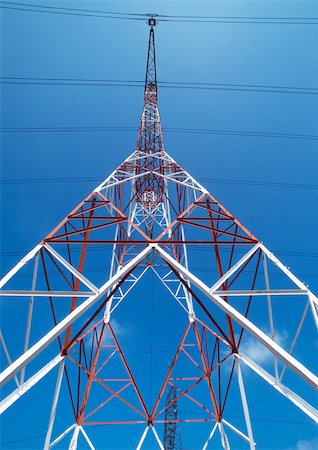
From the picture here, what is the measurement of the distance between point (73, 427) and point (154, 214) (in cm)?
1021

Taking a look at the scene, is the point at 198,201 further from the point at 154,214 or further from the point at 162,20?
the point at 162,20

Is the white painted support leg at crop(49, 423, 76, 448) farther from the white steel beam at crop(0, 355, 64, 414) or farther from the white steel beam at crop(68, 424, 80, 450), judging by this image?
the white steel beam at crop(0, 355, 64, 414)

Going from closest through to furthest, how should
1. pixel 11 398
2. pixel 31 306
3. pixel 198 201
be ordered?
pixel 11 398
pixel 31 306
pixel 198 201

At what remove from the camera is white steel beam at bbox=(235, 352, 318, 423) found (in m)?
4.77

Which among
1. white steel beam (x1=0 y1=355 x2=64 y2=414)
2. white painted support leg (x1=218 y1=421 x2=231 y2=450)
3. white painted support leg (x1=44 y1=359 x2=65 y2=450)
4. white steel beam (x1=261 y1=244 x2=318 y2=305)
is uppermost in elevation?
white steel beam (x1=261 y1=244 x2=318 y2=305)

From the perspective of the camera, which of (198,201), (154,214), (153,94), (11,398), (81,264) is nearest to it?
(11,398)

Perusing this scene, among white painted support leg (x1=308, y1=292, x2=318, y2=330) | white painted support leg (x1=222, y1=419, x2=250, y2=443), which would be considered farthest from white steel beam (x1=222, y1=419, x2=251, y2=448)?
white painted support leg (x1=308, y1=292, x2=318, y2=330)

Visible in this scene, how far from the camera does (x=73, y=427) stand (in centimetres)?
862

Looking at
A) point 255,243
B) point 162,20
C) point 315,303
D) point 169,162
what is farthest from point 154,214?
point 162,20

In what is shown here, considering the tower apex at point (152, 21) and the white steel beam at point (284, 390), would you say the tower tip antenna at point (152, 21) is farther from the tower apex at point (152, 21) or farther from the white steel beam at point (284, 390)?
the white steel beam at point (284, 390)

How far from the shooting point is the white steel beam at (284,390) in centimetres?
477

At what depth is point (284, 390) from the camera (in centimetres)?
562

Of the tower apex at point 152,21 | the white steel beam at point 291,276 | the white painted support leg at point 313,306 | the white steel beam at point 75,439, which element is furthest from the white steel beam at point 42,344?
the tower apex at point 152,21

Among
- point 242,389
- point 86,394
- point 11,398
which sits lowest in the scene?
point 86,394
